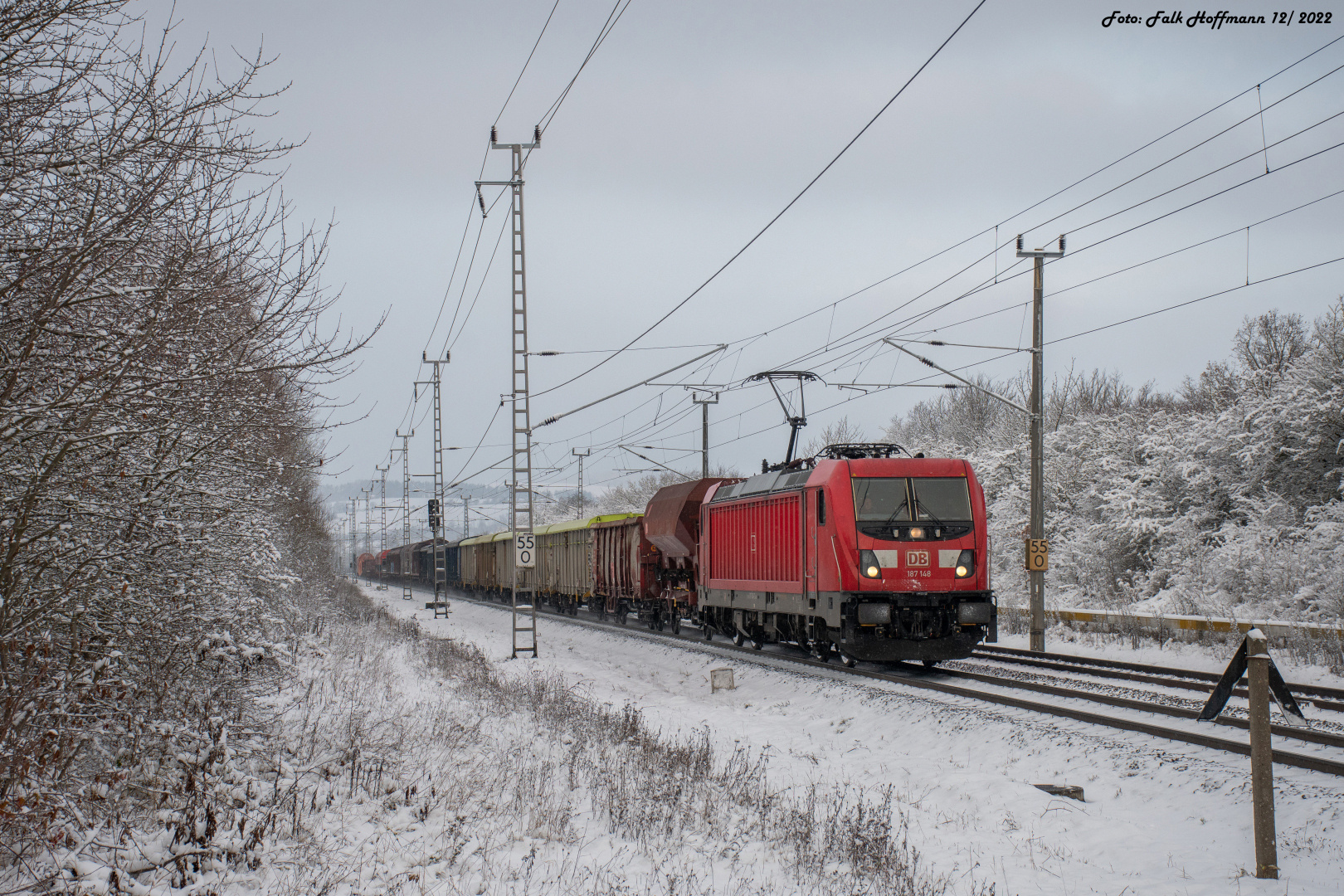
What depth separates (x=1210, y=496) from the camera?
29.2 metres

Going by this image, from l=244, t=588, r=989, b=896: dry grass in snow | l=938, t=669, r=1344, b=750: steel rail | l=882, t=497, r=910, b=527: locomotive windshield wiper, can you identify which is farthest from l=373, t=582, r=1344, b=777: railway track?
l=244, t=588, r=989, b=896: dry grass in snow

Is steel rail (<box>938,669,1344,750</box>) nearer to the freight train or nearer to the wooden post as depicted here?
the freight train

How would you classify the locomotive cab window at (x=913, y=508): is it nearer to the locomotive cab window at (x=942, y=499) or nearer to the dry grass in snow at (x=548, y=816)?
the locomotive cab window at (x=942, y=499)

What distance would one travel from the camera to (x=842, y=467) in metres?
14.9

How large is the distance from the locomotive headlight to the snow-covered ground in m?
2.02

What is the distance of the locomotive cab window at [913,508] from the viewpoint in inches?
583

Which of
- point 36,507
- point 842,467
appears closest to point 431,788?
point 36,507

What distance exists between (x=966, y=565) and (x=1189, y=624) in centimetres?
721

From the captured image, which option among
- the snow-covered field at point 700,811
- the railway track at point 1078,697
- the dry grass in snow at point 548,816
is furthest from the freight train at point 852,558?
the dry grass in snow at point 548,816

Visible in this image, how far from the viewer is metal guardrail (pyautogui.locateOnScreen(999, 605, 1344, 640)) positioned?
16656 millimetres

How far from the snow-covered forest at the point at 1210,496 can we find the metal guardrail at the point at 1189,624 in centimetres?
100

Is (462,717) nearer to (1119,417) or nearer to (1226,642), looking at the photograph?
(1226,642)

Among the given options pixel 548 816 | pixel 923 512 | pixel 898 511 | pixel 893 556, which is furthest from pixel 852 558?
pixel 548 816

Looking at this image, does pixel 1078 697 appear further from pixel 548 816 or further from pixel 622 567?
pixel 622 567
